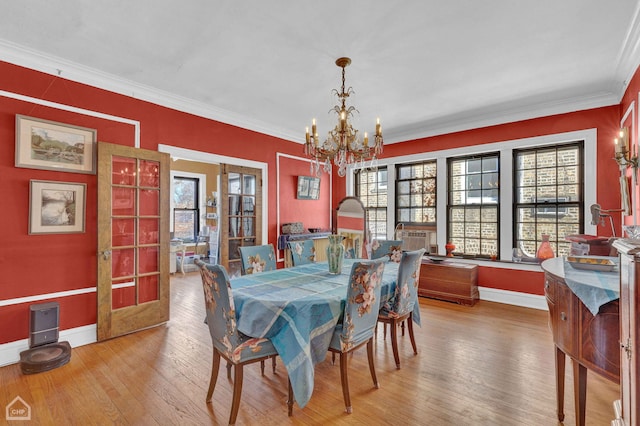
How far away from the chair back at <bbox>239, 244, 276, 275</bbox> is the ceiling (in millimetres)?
1836

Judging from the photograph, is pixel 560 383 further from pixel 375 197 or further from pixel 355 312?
pixel 375 197

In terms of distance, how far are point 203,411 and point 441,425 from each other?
1543mm

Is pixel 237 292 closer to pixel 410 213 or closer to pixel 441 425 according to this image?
pixel 441 425

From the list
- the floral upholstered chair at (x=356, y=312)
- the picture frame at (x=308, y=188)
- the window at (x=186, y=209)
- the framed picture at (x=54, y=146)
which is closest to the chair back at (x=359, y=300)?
the floral upholstered chair at (x=356, y=312)

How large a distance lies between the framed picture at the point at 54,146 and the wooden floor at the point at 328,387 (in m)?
1.82

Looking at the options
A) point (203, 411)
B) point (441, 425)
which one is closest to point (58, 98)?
point (203, 411)

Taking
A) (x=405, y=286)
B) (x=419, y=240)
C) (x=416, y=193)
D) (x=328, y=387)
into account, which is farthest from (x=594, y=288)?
(x=416, y=193)

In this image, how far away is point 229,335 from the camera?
1950 mm

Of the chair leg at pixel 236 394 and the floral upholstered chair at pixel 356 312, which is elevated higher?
the floral upholstered chair at pixel 356 312

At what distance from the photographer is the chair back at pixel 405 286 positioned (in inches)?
105

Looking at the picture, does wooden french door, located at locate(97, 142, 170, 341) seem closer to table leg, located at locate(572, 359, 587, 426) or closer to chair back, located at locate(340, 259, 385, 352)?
chair back, located at locate(340, 259, 385, 352)

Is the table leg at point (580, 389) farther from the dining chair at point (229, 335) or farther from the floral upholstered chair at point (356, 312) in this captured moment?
the dining chair at point (229, 335)

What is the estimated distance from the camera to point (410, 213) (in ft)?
18.5

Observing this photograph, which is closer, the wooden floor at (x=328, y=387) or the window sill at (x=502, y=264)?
the wooden floor at (x=328, y=387)
